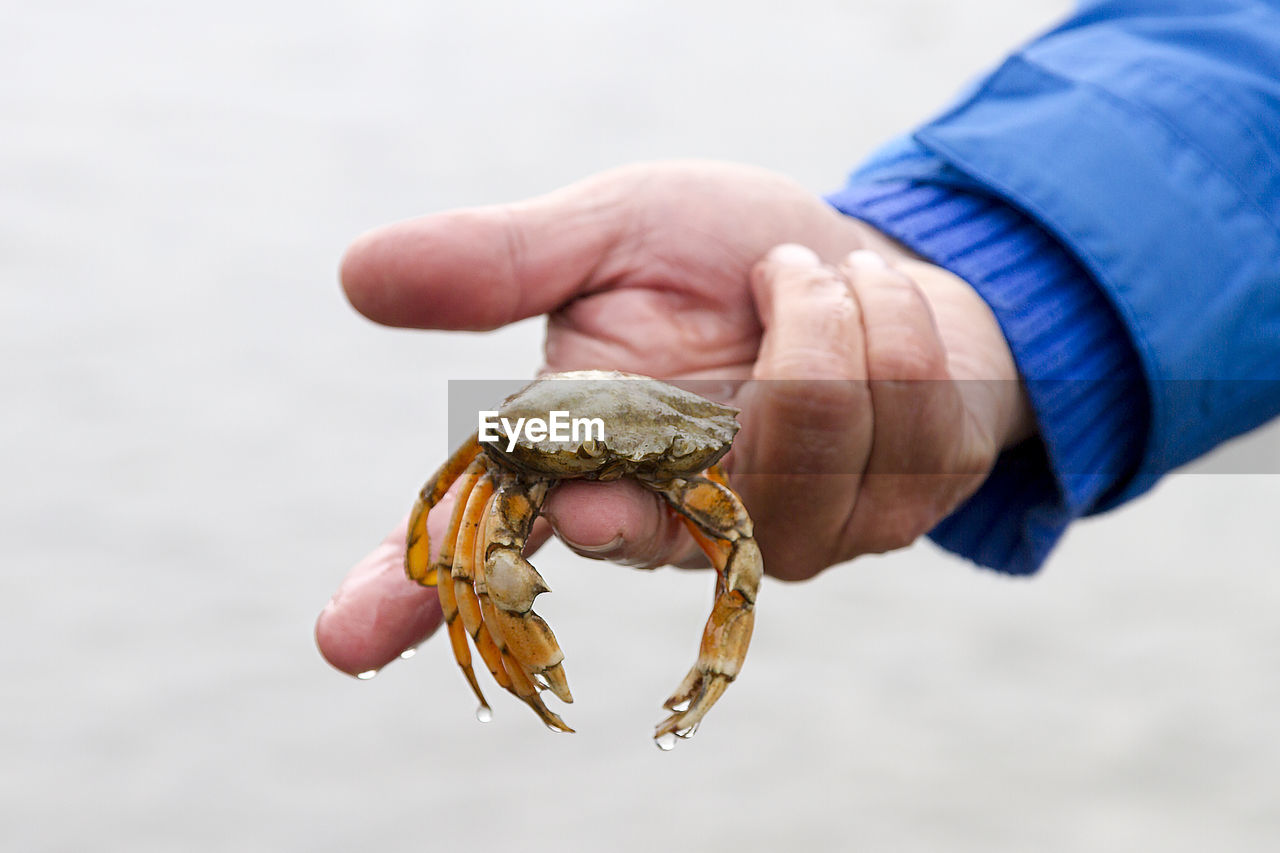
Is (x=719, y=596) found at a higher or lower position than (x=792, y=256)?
lower

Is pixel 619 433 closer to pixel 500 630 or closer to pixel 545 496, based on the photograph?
pixel 545 496

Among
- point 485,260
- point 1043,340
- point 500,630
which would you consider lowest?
point 500,630

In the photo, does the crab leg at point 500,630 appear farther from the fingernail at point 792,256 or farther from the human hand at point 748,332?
the fingernail at point 792,256

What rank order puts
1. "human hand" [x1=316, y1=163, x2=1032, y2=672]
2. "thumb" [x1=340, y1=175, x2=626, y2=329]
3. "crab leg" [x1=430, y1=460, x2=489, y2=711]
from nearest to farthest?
1. "crab leg" [x1=430, y1=460, x2=489, y2=711]
2. "human hand" [x1=316, y1=163, x2=1032, y2=672]
3. "thumb" [x1=340, y1=175, x2=626, y2=329]

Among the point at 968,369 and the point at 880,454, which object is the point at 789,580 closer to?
the point at 880,454

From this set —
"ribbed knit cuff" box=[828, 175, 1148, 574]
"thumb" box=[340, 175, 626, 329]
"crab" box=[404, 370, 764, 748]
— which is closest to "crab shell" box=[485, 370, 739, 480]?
"crab" box=[404, 370, 764, 748]

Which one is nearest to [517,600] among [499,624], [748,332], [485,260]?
[499,624]

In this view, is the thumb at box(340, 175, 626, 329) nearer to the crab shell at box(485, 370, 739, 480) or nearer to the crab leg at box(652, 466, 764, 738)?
the crab shell at box(485, 370, 739, 480)

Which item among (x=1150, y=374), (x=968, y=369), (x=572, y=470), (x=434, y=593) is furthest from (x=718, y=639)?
(x=1150, y=374)
